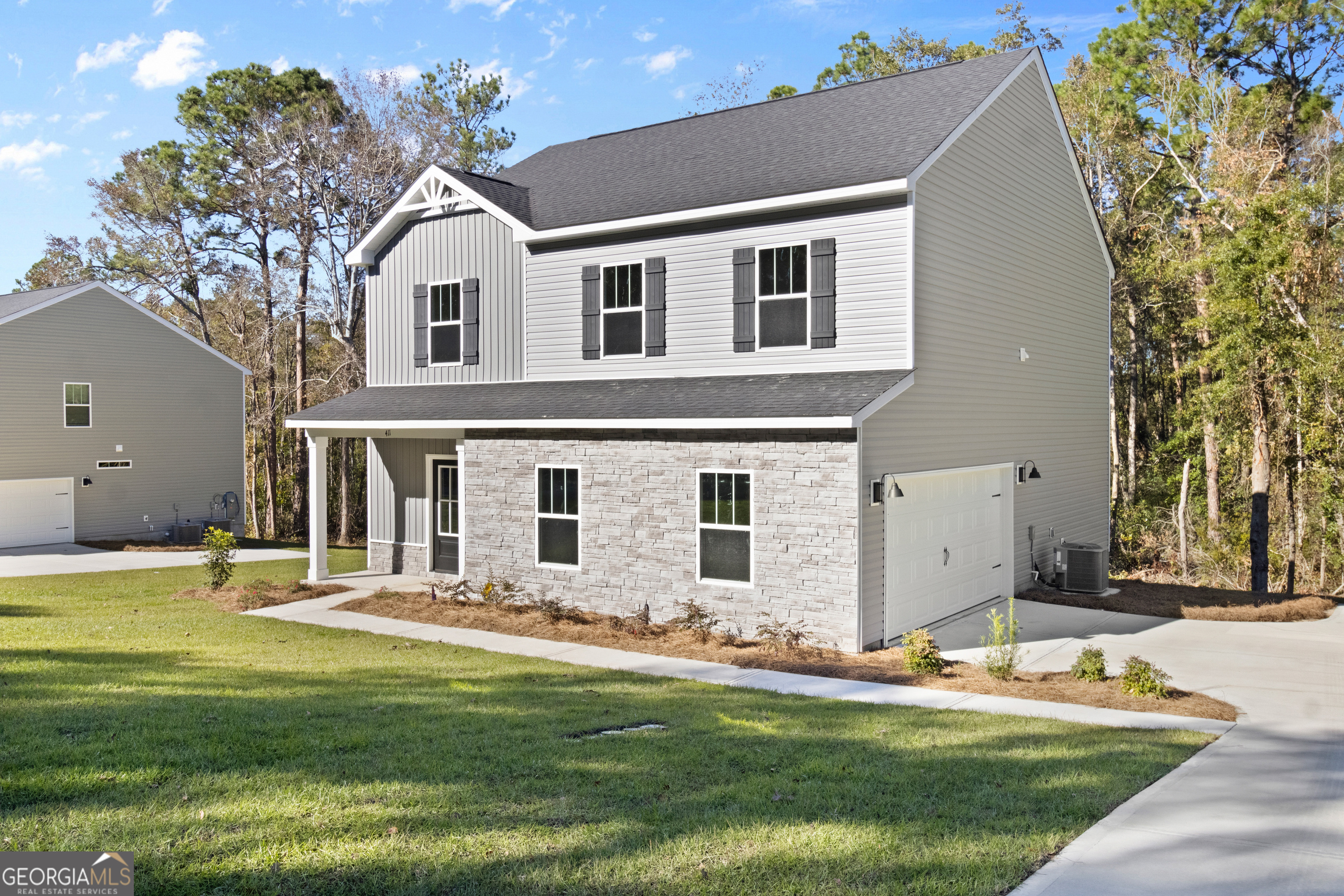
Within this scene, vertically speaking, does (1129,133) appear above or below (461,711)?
above

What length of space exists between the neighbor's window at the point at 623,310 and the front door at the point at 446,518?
413cm

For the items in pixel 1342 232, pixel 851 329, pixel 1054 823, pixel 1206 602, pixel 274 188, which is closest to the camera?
pixel 1054 823

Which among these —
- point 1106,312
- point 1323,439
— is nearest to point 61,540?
point 1106,312

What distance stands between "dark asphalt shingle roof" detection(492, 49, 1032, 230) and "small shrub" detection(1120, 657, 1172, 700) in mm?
6367

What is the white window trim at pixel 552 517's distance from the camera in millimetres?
13258

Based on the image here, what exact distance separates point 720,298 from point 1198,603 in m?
9.28

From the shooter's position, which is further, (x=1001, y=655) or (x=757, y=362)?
(x=757, y=362)

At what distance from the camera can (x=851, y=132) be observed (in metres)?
13.8

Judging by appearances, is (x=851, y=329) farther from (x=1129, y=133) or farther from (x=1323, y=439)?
(x=1129, y=133)

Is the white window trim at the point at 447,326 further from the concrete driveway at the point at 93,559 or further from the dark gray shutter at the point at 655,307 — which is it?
the concrete driveway at the point at 93,559

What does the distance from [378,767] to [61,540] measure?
923 inches

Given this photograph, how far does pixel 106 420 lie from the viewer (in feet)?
83.8

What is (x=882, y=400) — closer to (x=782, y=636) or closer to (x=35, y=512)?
(x=782, y=636)

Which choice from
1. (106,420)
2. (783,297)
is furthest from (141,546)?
(783,297)
